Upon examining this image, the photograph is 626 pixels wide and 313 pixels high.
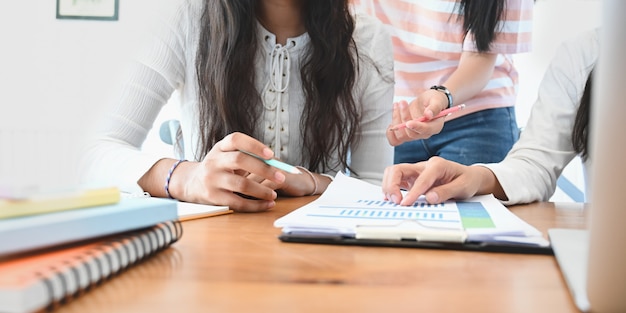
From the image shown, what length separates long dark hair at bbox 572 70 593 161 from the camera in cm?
124

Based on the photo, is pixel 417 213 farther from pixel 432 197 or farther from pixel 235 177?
pixel 235 177

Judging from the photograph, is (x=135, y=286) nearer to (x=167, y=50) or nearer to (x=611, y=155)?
(x=611, y=155)

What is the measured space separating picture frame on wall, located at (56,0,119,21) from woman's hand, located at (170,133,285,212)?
9.01 feet

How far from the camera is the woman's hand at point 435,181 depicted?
2.89ft

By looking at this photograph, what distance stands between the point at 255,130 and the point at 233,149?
0.49 m

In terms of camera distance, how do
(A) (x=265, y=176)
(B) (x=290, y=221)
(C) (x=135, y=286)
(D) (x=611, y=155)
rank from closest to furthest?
(D) (x=611, y=155) < (C) (x=135, y=286) < (B) (x=290, y=221) < (A) (x=265, y=176)

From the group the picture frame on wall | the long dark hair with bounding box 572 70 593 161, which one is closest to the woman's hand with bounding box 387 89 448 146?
the long dark hair with bounding box 572 70 593 161

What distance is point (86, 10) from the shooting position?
3.38 meters

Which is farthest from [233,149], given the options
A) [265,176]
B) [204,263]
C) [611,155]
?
[611,155]

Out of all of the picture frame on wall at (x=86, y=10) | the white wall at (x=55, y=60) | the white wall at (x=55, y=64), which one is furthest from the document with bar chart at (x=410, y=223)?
the picture frame on wall at (x=86, y=10)

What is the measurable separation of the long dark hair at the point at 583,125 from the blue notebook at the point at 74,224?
98cm

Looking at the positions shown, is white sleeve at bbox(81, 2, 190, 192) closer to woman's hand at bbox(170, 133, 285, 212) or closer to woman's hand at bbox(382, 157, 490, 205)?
woman's hand at bbox(170, 133, 285, 212)

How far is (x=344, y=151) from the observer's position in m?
1.42

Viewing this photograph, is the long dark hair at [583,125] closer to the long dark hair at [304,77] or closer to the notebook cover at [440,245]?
the long dark hair at [304,77]
